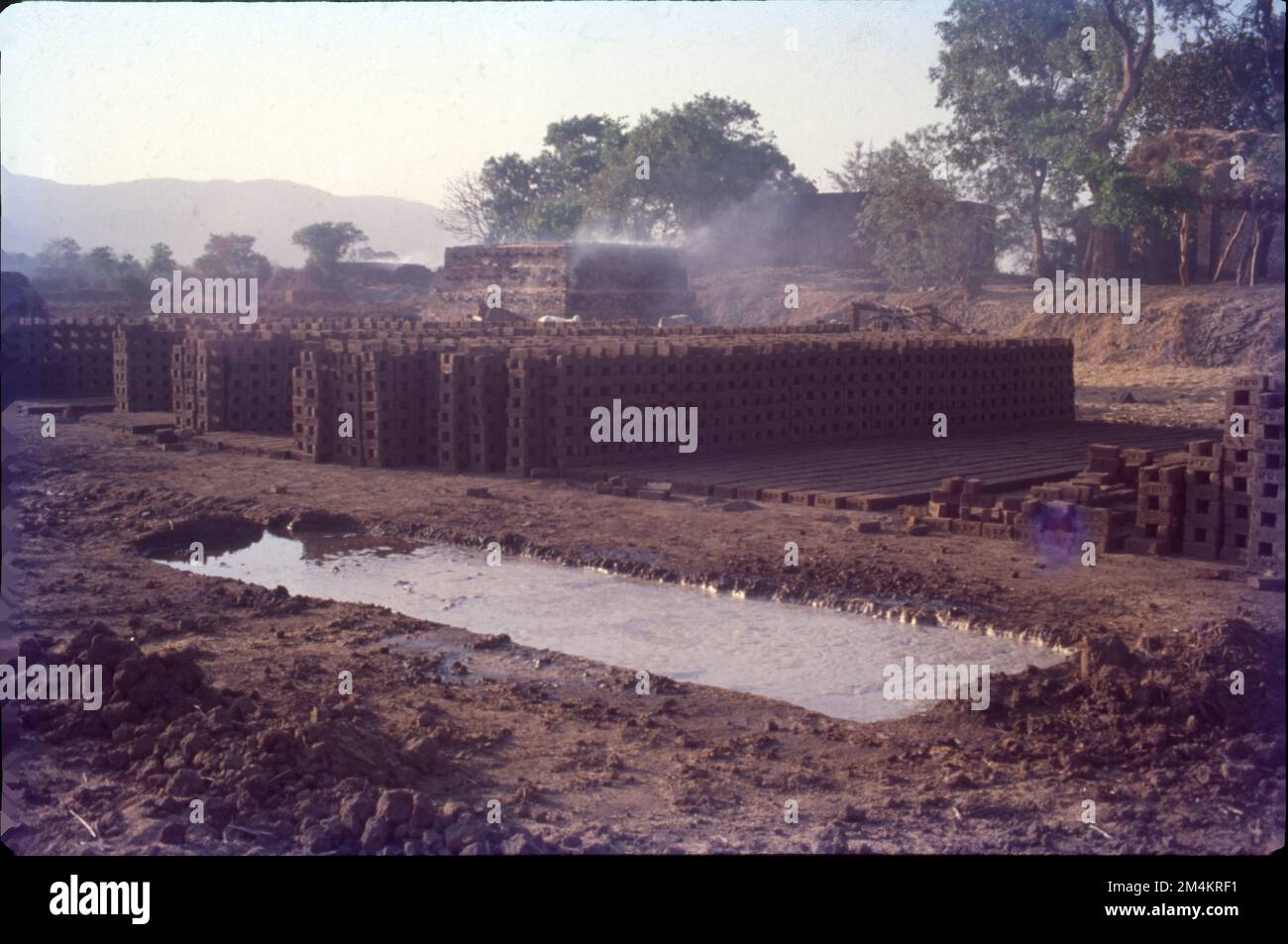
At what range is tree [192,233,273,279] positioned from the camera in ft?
189

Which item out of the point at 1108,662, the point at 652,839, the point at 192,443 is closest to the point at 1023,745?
the point at 1108,662

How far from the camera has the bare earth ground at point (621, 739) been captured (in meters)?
5.18

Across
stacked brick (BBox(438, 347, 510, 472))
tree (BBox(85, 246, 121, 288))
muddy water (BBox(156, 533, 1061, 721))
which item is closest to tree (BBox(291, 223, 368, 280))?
tree (BBox(85, 246, 121, 288))

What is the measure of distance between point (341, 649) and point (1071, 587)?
5287mm

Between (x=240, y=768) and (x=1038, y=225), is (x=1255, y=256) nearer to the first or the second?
(x=1038, y=225)

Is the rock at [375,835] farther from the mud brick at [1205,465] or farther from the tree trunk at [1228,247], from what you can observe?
the tree trunk at [1228,247]

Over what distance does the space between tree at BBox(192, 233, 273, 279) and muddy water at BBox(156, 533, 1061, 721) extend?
1936 inches

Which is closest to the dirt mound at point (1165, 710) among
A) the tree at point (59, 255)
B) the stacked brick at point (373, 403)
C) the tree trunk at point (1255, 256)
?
the stacked brick at point (373, 403)

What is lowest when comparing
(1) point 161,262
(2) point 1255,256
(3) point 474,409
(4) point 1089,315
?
(3) point 474,409

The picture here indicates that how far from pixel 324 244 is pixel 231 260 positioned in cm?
570

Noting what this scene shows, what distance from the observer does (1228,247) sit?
30.1 m

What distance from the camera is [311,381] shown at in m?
16.6

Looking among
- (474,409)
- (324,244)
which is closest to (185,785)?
(474,409)
